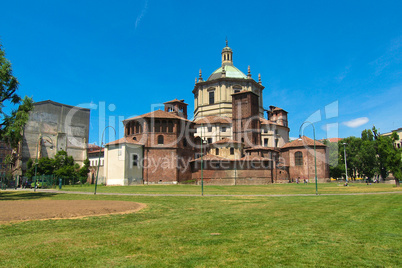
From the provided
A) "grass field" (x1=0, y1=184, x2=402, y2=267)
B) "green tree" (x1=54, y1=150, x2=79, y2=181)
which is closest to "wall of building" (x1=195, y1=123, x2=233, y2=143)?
"green tree" (x1=54, y1=150, x2=79, y2=181)

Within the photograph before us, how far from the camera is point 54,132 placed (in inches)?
2852

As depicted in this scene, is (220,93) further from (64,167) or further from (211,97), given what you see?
(64,167)

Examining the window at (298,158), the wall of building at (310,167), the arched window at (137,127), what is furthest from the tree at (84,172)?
the window at (298,158)

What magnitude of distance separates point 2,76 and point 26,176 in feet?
143

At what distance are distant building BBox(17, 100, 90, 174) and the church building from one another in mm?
21855

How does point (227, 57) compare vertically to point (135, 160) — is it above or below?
above

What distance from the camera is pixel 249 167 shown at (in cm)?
5669

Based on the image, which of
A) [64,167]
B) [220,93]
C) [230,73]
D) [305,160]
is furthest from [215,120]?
→ [64,167]

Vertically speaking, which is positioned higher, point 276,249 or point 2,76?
point 2,76

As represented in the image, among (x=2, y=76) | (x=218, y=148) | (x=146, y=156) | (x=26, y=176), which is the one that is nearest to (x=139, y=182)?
(x=146, y=156)

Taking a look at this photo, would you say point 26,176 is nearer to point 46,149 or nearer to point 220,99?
point 46,149

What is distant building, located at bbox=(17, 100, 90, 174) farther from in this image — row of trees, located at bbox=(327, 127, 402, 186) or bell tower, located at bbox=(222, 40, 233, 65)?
row of trees, located at bbox=(327, 127, 402, 186)

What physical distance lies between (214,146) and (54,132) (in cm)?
4115

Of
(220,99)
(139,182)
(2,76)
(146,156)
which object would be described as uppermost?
(220,99)
